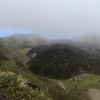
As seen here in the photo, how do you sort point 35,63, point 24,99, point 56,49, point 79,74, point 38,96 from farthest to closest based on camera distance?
1. point 56,49
2. point 35,63
3. point 79,74
4. point 38,96
5. point 24,99

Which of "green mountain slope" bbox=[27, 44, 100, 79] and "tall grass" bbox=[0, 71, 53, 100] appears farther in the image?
"green mountain slope" bbox=[27, 44, 100, 79]

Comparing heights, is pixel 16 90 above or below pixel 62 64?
above

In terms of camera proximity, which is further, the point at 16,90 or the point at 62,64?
the point at 62,64

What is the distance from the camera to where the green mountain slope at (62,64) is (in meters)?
148

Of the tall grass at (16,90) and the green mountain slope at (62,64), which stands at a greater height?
the tall grass at (16,90)

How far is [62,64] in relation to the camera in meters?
160

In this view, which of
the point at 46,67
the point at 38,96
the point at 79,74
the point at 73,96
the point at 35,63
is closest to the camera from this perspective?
the point at 38,96

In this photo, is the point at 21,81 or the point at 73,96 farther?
the point at 73,96

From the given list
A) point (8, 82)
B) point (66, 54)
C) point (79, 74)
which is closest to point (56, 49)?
point (66, 54)

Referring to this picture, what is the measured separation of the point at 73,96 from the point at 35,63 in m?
94.8

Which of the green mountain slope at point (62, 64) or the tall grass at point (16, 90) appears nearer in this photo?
the tall grass at point (16, 90)

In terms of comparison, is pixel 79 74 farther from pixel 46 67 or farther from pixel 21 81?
pixel 21 81

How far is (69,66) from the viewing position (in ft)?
512

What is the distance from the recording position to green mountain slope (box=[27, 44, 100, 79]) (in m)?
148
